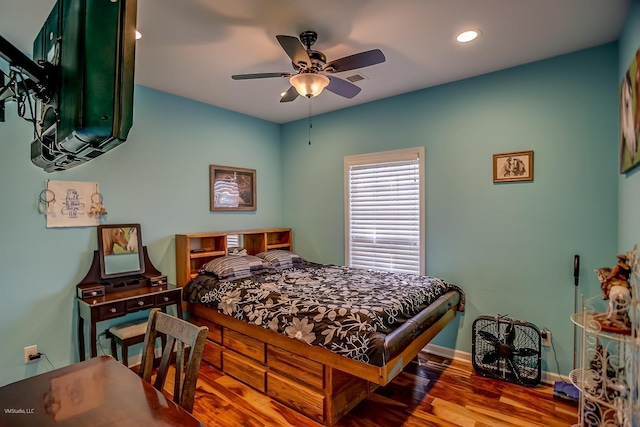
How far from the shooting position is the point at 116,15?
81 cm

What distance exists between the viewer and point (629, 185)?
7.14 ft

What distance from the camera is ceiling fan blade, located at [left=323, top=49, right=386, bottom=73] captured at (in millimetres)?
2143

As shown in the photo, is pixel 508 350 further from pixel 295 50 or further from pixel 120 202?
pixel 120 202

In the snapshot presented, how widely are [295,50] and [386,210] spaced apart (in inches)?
87.6

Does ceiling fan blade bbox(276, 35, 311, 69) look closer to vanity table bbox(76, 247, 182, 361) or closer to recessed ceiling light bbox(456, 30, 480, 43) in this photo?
recessed ceiling light bbox(456, 30, 480, 43)

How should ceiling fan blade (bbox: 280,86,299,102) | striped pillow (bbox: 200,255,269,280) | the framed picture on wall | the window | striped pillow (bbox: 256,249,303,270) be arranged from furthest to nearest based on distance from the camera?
the framed picture on wall < striped pillow (bbox: 256,249,303,270) < the window < striped pillow (bbox: 200,255,269,280) < ceiling fan blade (bbox: 280,86,299,102)

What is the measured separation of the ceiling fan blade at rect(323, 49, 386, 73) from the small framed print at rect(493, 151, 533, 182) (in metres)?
1.63

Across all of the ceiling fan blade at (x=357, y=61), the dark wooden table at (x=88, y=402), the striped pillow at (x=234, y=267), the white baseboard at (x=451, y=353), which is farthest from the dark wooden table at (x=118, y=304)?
the white baseboard at (x=451, y=353)

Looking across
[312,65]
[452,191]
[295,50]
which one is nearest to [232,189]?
[312,65]

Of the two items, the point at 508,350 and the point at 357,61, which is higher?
the point at 357,61

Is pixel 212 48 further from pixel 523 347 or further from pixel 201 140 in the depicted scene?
pixel 523 347

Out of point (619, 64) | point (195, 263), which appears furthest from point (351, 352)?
point (619, 64)

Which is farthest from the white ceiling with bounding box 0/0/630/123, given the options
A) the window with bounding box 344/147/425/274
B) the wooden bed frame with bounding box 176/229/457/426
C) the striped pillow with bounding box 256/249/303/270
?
the wooden bed frame with bounding box 176/229/457/426

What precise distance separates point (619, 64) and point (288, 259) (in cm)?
349
